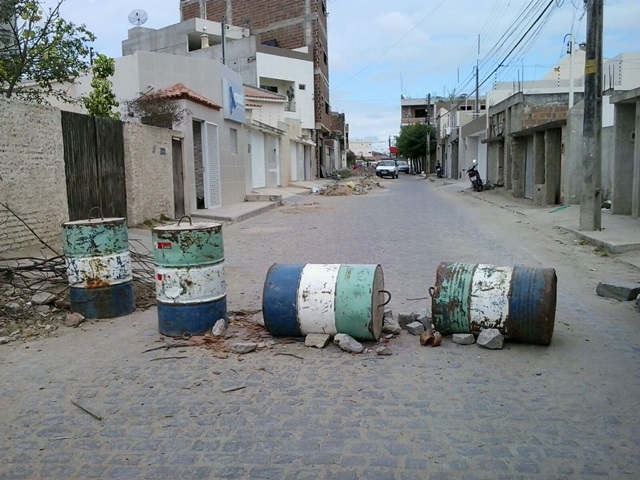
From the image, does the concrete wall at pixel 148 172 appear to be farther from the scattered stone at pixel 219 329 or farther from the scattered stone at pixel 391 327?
the scattered stone at pixel 391 327

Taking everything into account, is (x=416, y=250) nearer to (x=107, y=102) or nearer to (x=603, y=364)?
(x=603, y=364)

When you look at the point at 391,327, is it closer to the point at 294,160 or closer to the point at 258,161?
the point at 258,161

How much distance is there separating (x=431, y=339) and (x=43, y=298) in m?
4.32

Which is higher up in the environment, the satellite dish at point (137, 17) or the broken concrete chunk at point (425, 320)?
the satellite dish at point (137, 17)

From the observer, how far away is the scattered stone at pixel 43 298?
6.56 m

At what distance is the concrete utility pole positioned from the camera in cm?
1194

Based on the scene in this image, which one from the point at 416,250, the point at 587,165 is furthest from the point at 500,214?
the point at 416,250

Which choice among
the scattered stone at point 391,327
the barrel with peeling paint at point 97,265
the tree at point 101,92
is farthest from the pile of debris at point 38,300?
the tree at point 101,92

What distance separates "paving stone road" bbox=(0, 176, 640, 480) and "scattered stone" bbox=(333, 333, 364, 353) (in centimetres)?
6

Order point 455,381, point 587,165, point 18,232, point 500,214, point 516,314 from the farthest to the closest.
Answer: point 500,214 → point 587,165 → point 18,232 → point 516,314 → point 455,381

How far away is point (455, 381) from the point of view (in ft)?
14.5

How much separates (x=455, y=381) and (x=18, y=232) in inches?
302

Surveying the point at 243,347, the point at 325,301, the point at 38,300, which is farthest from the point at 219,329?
the point at 38,300

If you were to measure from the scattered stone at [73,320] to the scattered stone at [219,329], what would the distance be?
62.9 inches
